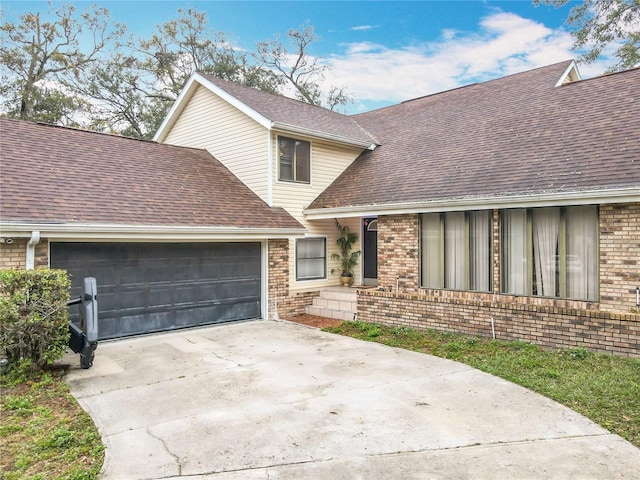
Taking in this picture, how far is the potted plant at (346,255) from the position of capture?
1301 cm

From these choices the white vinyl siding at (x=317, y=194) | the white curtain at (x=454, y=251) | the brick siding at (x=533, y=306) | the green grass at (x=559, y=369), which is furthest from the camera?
the white vinyl siding at (x=317, y=194)

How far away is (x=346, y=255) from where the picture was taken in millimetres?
13117

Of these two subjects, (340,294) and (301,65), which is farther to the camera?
(301,65)

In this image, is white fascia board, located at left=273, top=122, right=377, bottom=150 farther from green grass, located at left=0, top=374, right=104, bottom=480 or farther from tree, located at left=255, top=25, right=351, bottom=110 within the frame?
tree, located at left=255, top=25, right=351, bottom=110

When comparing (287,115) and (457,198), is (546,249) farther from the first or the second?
(287,115)

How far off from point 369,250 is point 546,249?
18.2 feet

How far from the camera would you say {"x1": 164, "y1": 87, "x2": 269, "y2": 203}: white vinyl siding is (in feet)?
39.7

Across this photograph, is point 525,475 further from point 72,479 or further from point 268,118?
point 268,118

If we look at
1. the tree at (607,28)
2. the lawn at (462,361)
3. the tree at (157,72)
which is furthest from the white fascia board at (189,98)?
the tree at (607,28)

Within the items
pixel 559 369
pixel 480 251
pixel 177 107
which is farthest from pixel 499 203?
pixel 177 107

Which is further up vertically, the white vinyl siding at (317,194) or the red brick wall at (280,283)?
the white vinyl siding at (317,194)

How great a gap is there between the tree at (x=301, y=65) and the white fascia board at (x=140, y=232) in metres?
20.0

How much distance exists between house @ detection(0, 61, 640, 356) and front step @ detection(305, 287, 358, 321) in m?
0.33

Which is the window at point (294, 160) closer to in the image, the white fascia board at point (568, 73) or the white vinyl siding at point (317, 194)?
the white vinyl siding at point (317, 194)
